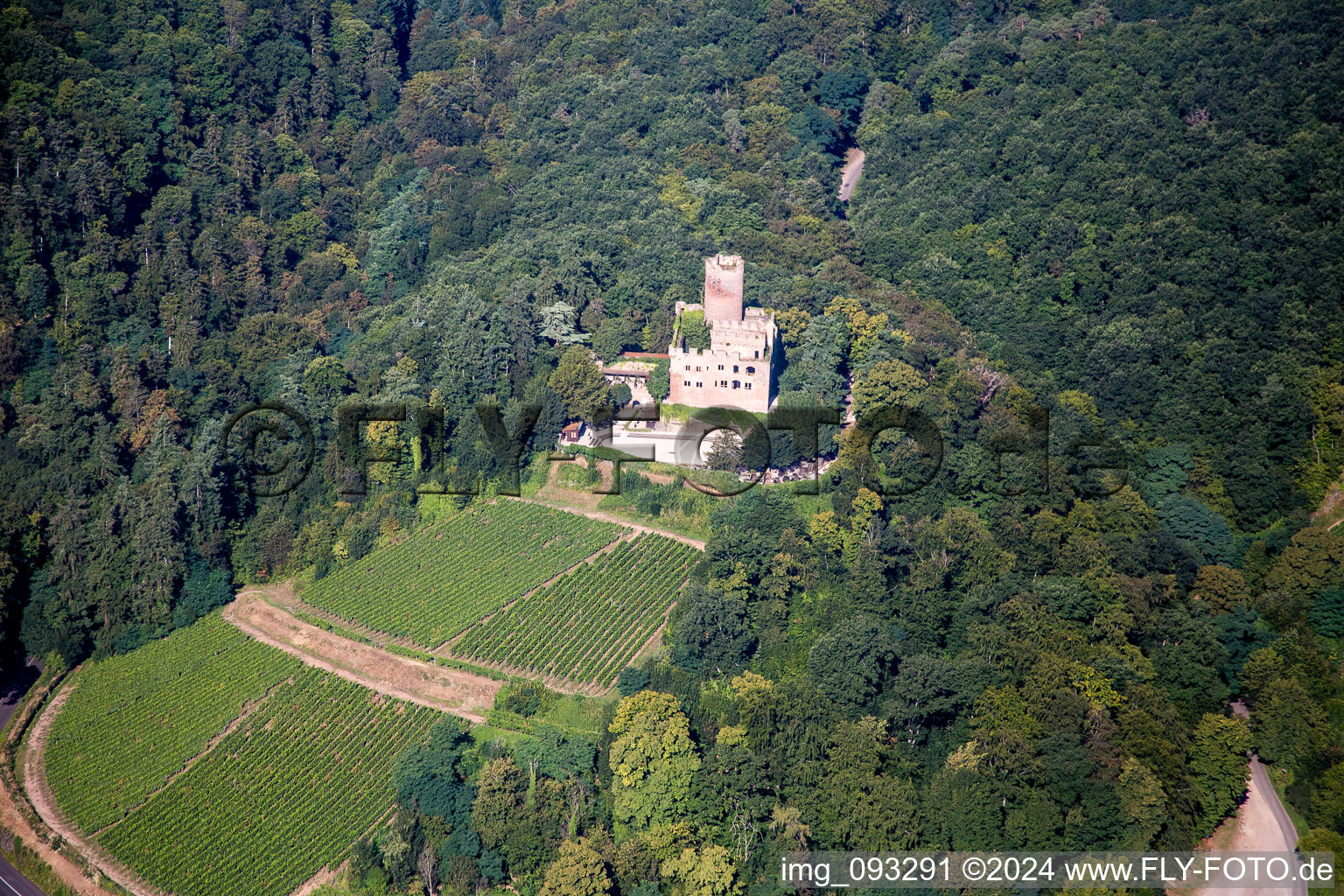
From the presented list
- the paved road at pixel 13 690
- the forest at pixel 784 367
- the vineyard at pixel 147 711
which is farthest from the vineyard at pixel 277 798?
the paved road at pixel 13 690

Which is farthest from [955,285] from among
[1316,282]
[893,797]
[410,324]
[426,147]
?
[426,147]

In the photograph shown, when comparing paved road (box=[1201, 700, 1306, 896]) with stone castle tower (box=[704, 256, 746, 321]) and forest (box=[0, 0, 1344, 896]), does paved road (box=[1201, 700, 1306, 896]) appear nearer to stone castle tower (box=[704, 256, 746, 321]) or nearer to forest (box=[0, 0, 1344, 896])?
forest (box=[0, 0, 1344, 896])

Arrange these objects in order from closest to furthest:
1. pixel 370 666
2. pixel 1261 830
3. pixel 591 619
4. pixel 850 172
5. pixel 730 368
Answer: pixel 1261 830 < pixel 591 619 < pixel 370 666 < pixel 730 368 < pixel 850 172

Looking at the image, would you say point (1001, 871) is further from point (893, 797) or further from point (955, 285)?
point (955, 285)

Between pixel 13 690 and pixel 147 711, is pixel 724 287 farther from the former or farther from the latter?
pixel 13 690

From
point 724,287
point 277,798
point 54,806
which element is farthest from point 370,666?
point 724,287

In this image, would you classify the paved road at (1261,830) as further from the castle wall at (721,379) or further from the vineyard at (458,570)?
the vineyard at (458,570)
